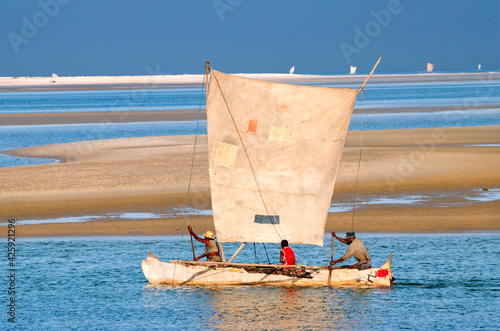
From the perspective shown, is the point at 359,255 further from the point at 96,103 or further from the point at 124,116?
the point at 96,103

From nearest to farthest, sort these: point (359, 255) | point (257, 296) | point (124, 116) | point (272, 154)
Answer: point (257, 296), point (359, 255), point (272, 154), point (124, 116)

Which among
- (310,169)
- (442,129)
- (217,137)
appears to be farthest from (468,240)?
(442,129)

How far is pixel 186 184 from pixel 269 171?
14800 millimetres

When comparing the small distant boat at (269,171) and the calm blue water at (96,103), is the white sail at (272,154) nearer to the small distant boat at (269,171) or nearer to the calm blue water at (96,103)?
the small distant boat at (269,171)

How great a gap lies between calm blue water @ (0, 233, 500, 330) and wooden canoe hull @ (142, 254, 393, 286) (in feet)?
0.88

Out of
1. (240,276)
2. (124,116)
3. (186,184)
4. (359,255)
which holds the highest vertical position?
(124,116)

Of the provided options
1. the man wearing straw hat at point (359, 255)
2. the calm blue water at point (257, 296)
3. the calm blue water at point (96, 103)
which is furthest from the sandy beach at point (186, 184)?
the calm blue water at point (96, 103)

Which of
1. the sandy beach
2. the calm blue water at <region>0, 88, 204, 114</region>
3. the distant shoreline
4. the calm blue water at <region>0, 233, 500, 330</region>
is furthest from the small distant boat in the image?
the calm blue water at <region>0, 88, 204, 114</region>

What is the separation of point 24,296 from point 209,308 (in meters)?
4.96

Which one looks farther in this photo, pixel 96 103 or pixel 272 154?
pixel 96 103

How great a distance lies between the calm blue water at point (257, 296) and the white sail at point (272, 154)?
1.84 m

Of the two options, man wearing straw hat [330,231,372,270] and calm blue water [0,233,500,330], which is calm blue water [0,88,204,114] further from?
man wearing straw hat [330,231,372,270]

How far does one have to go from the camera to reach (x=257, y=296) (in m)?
20.2

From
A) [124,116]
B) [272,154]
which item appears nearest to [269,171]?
[272,154]
